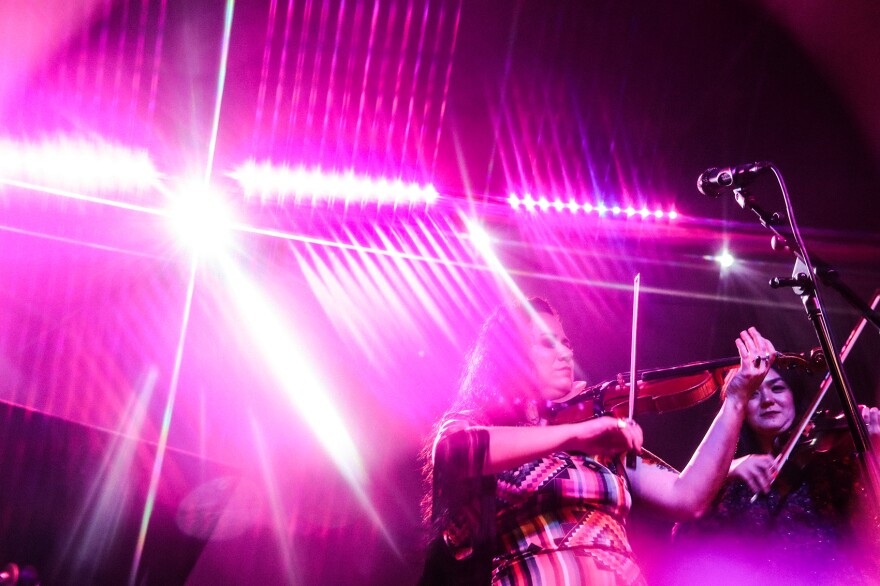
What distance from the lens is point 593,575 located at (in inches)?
53.6

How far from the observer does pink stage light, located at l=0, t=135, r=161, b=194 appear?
9.18 ft

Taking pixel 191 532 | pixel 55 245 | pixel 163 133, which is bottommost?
pixel 191 532

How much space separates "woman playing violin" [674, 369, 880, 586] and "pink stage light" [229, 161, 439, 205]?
1815 mm

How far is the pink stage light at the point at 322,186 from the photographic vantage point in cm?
279

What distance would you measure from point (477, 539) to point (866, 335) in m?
2.47

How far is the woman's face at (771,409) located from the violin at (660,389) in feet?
1.16

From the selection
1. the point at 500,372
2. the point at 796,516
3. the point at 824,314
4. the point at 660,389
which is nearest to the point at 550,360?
the point at 500,372

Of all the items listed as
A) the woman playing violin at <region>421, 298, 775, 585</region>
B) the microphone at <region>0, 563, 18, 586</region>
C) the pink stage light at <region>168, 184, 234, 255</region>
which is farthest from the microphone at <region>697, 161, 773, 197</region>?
the microphone at <region>0, 563, 18, 586</region>

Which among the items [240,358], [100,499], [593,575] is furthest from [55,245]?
[593,575]

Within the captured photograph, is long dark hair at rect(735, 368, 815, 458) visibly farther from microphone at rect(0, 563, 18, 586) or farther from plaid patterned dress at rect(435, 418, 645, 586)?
microphone at rect(0, 563, 18, 586)

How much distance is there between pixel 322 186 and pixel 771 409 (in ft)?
7.46

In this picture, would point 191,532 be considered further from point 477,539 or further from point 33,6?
point 33,6

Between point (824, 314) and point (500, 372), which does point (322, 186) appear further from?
point (824, 314)

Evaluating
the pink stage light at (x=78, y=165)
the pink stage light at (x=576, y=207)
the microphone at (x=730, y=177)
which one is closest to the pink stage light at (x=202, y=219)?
the pink stage light at (x=78, y=165)
